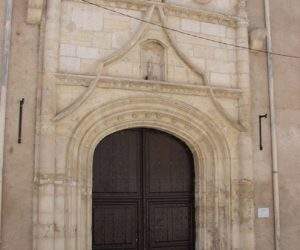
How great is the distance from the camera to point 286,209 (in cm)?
707

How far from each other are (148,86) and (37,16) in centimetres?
165

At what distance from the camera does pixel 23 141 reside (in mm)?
5715

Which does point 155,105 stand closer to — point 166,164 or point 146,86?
point 146,86

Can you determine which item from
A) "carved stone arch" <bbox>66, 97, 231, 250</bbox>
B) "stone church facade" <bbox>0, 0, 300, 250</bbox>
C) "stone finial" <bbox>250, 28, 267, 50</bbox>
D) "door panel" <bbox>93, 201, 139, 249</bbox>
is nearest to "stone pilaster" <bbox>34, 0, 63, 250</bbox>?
"stone church facade" <bbox>0, 0, 300, 250</bbox>

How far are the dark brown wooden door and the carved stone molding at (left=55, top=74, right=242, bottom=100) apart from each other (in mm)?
700

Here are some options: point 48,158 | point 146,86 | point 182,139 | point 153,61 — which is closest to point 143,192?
point 182,139

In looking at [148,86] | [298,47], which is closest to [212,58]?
[148,86]

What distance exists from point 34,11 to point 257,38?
3220 millimetres

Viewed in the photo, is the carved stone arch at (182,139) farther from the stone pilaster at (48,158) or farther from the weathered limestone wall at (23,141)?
the weathered limestone wall at (23,141)

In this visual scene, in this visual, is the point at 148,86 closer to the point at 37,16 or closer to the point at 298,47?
the point at 37,16

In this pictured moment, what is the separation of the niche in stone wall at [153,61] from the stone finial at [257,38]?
1422mm

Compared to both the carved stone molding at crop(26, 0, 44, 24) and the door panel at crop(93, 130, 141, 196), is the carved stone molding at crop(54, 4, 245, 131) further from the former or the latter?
the carved stone molding at crop(26, 0, 44, 24)

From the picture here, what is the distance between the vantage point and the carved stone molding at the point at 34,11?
580 centimetres

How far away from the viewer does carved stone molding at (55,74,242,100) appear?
598 cm
